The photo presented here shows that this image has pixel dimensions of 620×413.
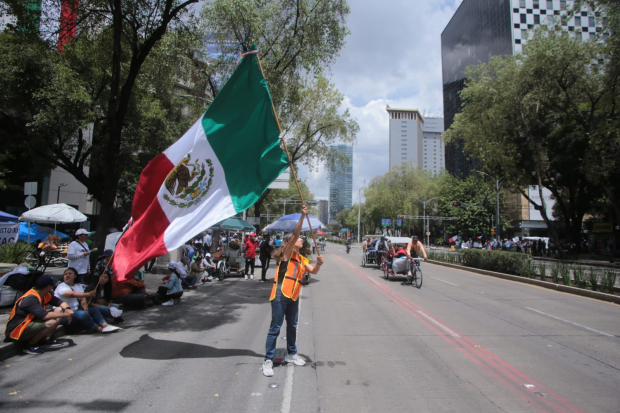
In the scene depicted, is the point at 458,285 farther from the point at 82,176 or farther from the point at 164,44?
the point at 82,176

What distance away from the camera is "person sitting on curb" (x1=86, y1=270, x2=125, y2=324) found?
731cm

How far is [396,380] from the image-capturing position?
4789 mm

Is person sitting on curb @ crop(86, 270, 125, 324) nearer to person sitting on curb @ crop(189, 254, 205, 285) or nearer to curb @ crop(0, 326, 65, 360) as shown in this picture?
curb @ crop(0, 326, 65, 360)

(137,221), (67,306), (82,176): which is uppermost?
(82,176)

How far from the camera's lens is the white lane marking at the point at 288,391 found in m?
3.96

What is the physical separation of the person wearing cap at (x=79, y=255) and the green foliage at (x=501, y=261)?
16.0 metres

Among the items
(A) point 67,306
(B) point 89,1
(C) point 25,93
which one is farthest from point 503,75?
(A) point 67,306

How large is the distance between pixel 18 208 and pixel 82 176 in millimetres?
13390

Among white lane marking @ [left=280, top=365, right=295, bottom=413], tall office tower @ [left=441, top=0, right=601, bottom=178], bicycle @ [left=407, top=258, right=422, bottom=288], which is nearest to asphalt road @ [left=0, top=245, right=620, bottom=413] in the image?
white lane marking @ [left=280, top=365, right=295, bottom=413]

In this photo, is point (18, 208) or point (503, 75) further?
point (503, 75)

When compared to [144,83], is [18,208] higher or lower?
lower

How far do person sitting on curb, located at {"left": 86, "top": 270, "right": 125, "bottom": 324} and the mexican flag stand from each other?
1615 mm

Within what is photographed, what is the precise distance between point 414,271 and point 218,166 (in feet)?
31.7

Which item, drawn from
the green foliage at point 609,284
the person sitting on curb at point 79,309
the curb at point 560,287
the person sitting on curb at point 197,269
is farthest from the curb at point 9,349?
the green foliage at point 609,284
